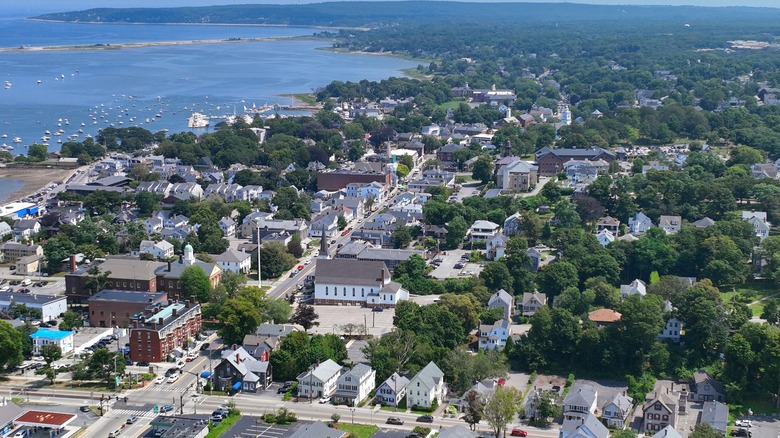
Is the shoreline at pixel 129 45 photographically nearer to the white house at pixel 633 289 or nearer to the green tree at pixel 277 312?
the green tree at pixel 277 312

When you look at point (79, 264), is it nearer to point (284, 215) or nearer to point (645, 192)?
point (284, 215)

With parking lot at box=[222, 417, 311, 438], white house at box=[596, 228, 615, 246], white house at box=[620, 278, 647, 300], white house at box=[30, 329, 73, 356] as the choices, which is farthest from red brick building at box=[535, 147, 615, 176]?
parking lot at box=[222, 417, 311, 438]

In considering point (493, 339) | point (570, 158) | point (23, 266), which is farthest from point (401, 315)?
point (570, 158)

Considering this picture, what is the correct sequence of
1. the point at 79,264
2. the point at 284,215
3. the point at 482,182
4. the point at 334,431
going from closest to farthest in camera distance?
the point at 334,431
the point at 79,264
the point at 284,215
the point at 482,182

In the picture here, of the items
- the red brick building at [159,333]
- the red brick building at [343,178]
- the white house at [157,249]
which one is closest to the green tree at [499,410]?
the red brick building at [159,333]

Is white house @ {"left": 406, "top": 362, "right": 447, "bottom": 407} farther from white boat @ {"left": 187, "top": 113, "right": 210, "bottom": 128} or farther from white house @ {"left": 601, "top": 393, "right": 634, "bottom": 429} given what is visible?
white boat @ {"left": 187, "top": 113, "right": 210, "bottom": 128}

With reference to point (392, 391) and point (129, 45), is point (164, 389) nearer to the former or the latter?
point (392, 391)
